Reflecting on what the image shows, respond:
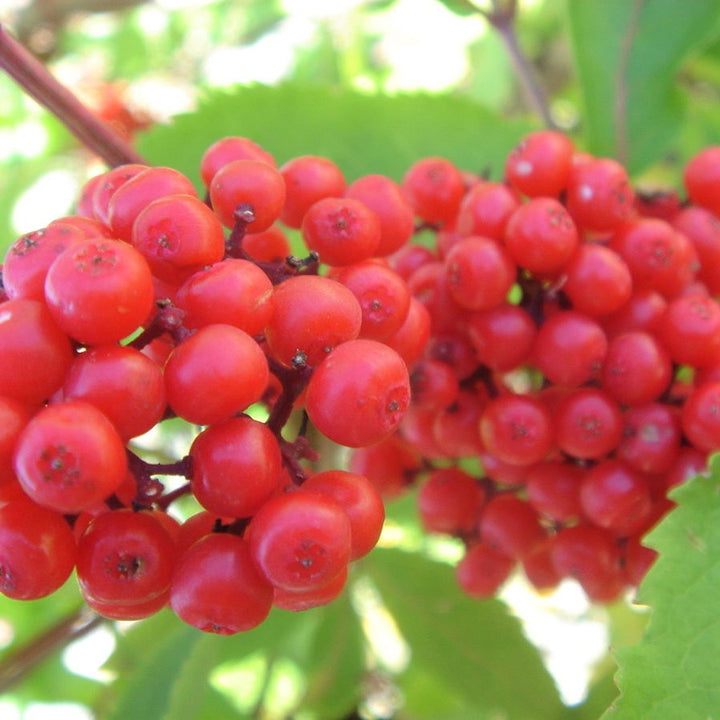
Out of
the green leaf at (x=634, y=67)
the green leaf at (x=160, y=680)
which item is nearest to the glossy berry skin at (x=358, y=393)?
the green leaf at (x=160, y=680)

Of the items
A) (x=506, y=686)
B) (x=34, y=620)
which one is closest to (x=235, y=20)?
(x=34, y=620)

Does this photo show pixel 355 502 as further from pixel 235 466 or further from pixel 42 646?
pixel 42 646

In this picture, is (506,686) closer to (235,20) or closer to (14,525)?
(14,525)

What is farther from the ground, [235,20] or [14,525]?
[14,525]

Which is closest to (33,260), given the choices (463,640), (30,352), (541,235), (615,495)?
(30,352)

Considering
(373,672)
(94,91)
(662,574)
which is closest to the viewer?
(662,574)

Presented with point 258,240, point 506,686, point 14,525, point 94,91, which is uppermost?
point 14,525
